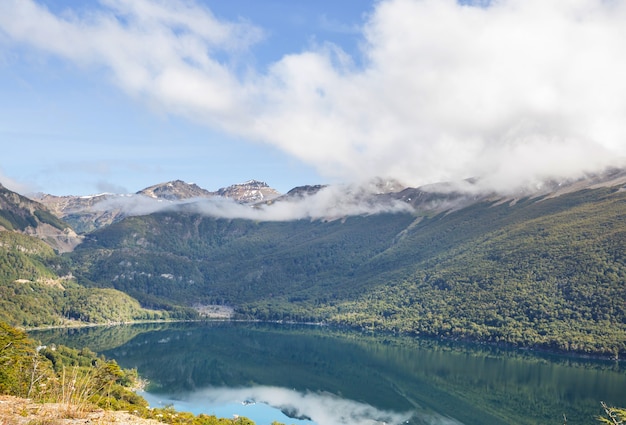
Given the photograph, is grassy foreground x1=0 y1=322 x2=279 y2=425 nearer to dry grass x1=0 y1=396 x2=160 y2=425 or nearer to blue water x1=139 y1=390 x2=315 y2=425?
dry grass x1=0 y1=396 x2=160 y2=425

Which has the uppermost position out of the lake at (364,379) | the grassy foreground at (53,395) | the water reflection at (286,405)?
the grassy foreground at (53,395)

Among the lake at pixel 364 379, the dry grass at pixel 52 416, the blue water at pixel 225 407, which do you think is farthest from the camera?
the lake at pixel 364 379

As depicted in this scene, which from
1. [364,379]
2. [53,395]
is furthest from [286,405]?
[53,395]

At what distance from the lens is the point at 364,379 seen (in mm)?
121688

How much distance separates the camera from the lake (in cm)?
9331

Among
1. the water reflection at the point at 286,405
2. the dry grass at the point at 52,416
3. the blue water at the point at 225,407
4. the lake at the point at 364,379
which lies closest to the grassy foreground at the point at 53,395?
the dry grass at the point at 52,416

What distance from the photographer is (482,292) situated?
19950cm

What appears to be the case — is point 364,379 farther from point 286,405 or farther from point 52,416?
point 52,416

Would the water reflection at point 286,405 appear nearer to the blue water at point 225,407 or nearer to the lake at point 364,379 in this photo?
the blue water at point 225,407

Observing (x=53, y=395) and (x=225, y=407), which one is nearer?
(x=53, y=395)

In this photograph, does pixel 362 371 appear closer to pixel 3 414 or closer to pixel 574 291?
pixel 574 291

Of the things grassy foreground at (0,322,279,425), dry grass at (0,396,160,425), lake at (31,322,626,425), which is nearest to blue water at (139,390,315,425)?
lake at (31,322,626,425)

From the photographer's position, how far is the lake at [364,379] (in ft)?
306

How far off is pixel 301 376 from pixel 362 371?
15.3 m
